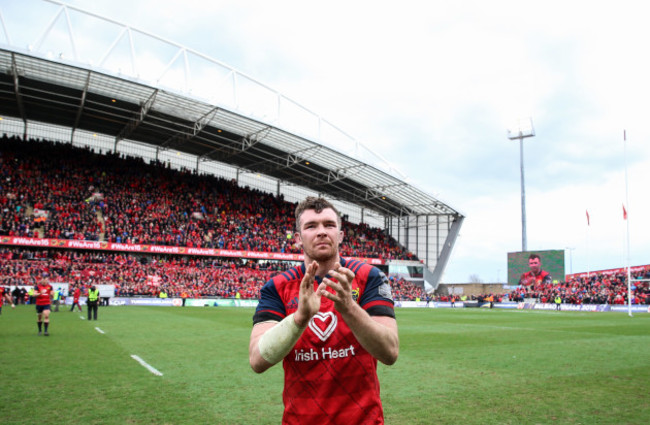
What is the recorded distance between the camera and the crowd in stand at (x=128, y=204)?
134 ft

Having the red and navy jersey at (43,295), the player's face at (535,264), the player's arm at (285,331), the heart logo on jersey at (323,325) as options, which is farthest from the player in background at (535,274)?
the player's arm at (285,331)

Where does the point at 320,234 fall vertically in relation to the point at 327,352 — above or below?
above

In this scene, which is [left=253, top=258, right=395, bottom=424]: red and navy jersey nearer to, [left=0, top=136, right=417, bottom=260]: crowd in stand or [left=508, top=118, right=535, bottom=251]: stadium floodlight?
[left=0, top=136, right=417, bottom=260]: crowd in stand

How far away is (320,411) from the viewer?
9.45 feet

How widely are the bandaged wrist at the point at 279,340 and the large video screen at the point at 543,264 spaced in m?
58.5

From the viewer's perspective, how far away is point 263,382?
922 cm

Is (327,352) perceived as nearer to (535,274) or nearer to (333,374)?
(333,374)

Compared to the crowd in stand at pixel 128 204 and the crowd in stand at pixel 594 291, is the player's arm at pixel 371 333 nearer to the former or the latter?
the crowd in stand at pixel 128 204

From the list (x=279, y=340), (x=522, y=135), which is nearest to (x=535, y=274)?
(x=522, y=135)

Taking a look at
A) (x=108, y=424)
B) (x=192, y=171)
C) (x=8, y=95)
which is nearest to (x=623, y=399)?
(x=108, y=424)

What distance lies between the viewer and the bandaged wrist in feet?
8.39

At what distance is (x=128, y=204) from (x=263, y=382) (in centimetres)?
4151

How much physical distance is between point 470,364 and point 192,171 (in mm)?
48416

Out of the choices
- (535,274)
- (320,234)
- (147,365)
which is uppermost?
(320,234)
